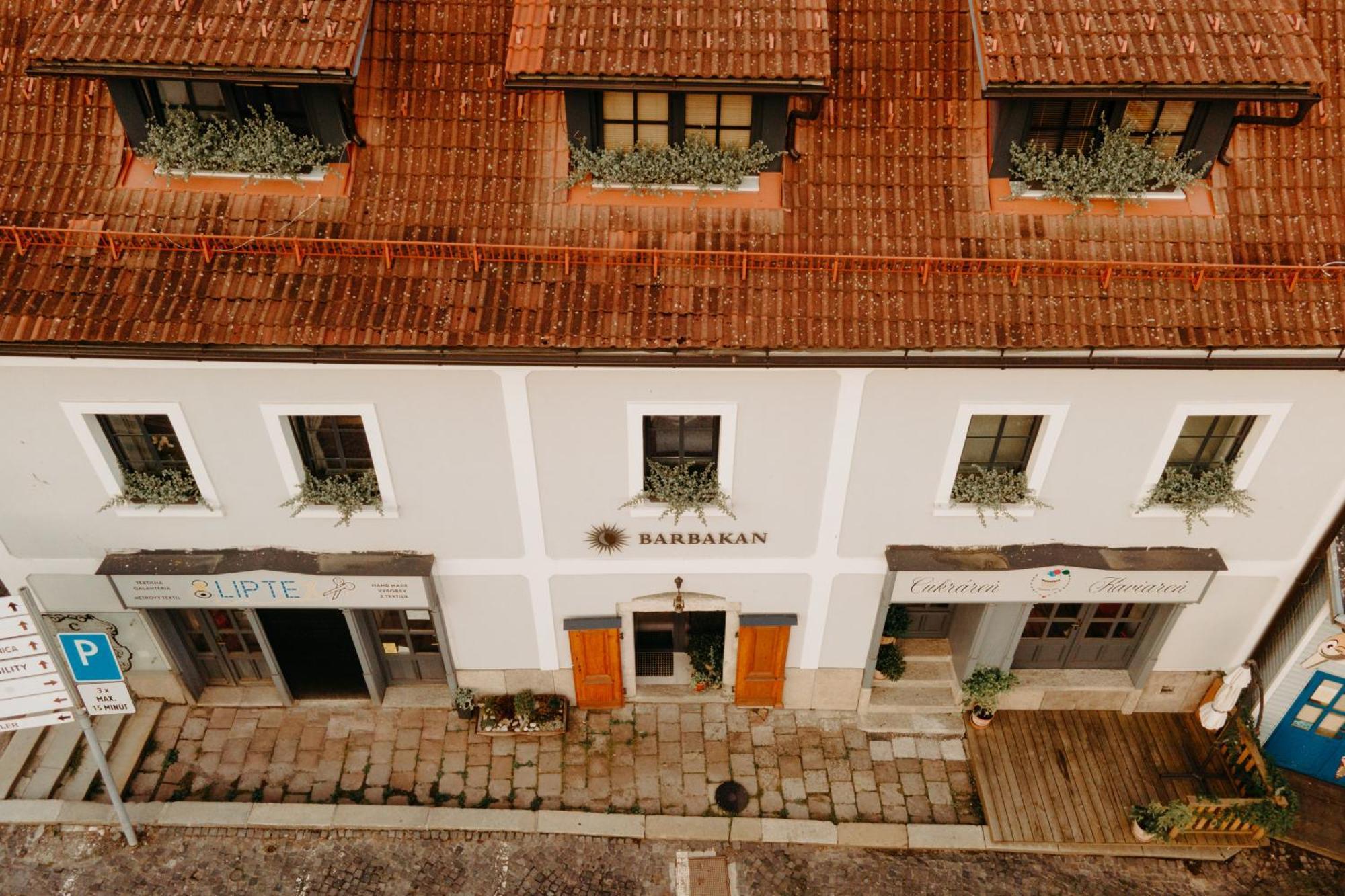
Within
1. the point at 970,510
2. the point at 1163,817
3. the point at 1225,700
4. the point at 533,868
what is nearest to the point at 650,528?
the point at 970,510

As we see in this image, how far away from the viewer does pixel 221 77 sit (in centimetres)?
950

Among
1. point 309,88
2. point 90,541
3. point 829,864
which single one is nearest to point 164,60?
point 309,88

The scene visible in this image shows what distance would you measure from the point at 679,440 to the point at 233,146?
6.44 m

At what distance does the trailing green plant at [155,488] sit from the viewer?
11.7 meters

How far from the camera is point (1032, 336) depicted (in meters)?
9.78

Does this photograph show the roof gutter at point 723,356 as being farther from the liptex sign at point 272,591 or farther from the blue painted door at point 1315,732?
the blue painted door at point 1315,732

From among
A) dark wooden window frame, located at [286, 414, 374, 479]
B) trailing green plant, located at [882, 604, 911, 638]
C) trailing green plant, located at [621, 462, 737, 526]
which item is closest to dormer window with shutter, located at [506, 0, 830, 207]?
trailing green plant, located at [621, 462, 737, 526]

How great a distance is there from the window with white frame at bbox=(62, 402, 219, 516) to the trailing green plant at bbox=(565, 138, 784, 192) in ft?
19.6

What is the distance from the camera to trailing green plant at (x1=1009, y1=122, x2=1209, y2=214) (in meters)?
10.1

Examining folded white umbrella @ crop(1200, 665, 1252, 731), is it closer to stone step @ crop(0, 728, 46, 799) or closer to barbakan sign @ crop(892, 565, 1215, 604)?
barbakan sign @ crop(892, 565, 1215, 604)

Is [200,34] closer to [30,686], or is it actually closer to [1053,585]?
[30,686]

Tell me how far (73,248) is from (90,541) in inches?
181

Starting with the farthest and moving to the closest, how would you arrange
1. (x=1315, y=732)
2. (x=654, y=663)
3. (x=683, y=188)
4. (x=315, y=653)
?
1. (x=654, y=663)
2. (x=315, y=653)
3. (x=1315, y=732)
4. (x=683, y=188)

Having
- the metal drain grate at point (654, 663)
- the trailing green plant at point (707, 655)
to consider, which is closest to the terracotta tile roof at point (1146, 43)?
the trailing green plant at point (707, 655)
